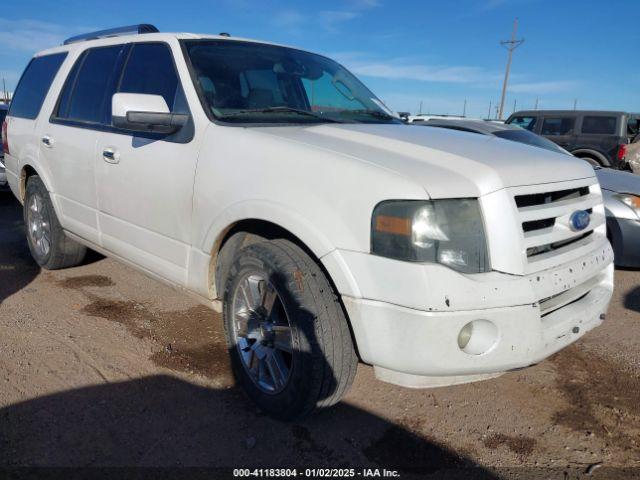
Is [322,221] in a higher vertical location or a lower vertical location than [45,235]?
higher

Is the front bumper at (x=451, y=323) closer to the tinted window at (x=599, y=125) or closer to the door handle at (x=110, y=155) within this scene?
the door handle at (x=110, y=155)

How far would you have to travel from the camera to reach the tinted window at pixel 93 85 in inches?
148

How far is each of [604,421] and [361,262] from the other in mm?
1676

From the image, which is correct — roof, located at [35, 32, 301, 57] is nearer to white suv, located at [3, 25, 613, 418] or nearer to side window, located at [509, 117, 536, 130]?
white suv, located at [3, 25, 613, 418]

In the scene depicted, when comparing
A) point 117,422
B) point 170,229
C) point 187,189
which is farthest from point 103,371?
point 187,189

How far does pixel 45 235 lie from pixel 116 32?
1.92 m

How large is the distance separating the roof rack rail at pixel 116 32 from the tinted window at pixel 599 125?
12.3m

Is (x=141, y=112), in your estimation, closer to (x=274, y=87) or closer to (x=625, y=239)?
(x=274, y=87)

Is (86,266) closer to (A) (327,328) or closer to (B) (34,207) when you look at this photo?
(B) (34,207)

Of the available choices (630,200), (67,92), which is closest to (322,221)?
(67,92)

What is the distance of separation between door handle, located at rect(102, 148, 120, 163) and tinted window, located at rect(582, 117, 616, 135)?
12891 millimetres

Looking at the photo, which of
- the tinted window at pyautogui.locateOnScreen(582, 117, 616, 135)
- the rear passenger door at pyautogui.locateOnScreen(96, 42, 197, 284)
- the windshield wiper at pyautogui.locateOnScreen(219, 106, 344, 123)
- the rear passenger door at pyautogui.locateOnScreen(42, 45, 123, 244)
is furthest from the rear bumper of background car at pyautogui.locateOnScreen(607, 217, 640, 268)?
the tinted window at pyautogui.locateOnScreen(582, 117, 616, 135)

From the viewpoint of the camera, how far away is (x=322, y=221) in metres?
2.24

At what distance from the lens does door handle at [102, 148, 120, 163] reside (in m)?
3.38
